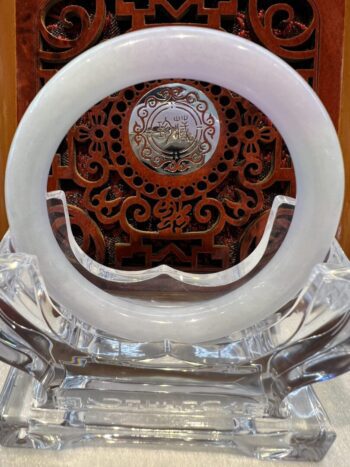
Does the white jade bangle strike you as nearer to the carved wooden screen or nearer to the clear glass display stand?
the clear glass display stand

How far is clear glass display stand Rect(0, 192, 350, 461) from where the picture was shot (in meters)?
0.44

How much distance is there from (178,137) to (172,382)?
51 cm

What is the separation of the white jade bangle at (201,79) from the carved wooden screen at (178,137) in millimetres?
368

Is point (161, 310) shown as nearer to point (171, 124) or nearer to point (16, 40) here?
point (171, 124)

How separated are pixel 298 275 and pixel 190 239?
0.41 meters

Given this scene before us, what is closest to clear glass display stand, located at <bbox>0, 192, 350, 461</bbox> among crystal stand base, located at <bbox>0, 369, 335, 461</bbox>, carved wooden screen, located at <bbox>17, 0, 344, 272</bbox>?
crystal stand base, located at <bbox>0, 369, 335, 461</bbox>

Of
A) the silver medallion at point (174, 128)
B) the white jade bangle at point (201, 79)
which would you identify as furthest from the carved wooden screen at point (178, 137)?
the white jade bangle at point (201, 79)

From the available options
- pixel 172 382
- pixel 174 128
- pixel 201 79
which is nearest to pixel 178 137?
pixel 174 128

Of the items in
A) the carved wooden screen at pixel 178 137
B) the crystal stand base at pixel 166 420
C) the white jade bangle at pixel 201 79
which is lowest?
the crystal stand base at pixel 166 420

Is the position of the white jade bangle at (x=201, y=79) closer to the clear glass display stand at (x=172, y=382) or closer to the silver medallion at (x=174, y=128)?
the clear glass display stand at (x=172, y=382)

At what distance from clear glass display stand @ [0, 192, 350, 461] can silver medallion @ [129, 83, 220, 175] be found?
46 centimetres

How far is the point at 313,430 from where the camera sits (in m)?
0.47

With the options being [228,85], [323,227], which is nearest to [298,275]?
[323,227]

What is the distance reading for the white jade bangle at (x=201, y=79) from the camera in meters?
0.49
